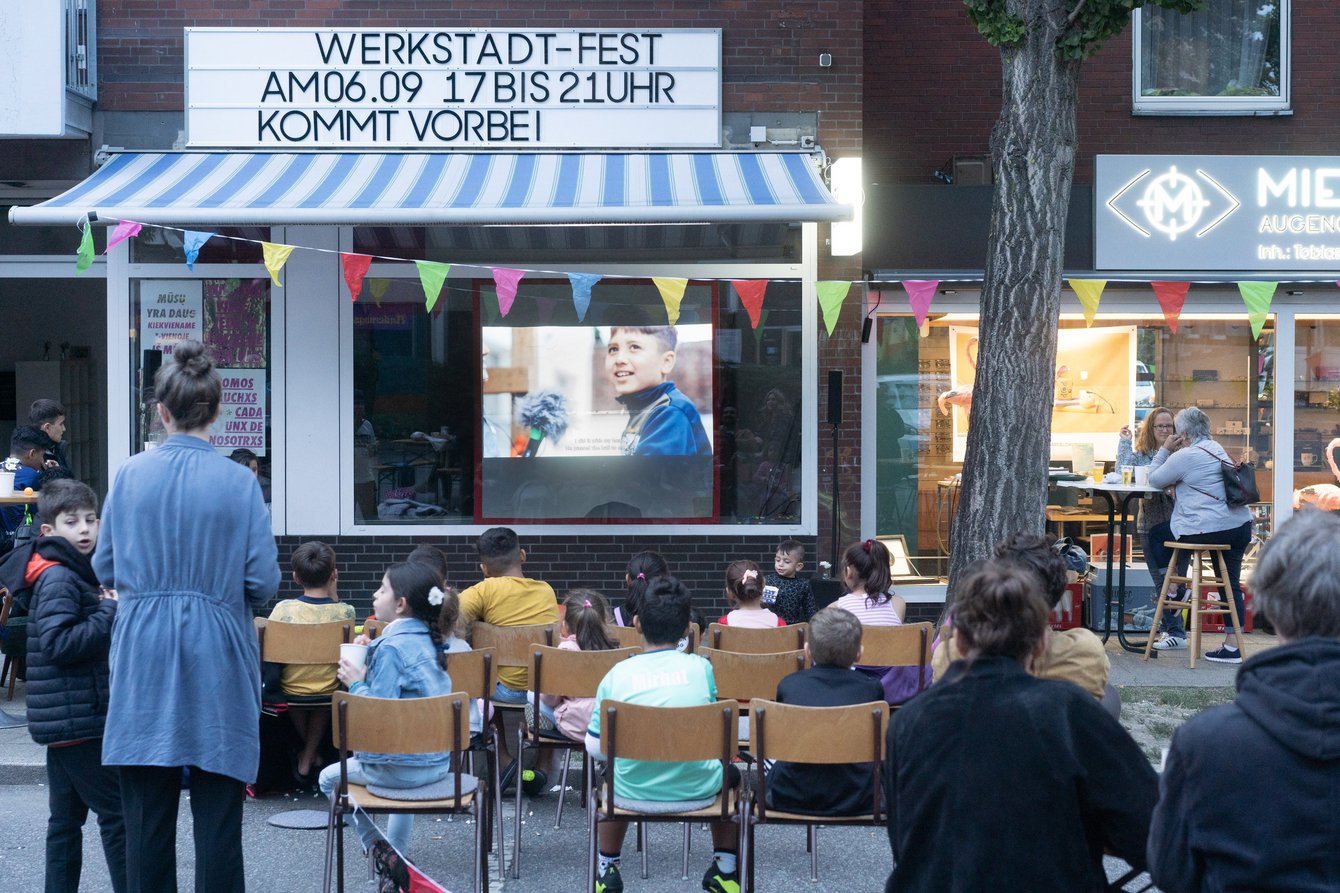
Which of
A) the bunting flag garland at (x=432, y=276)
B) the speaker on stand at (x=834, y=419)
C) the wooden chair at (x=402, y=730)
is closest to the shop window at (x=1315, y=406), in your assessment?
the speaker on stand at (x=834, y=419)

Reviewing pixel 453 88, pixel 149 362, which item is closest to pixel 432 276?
pixel 453 88

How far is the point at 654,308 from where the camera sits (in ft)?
32.5

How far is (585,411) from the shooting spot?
9.91 meters

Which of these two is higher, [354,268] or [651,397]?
[354,268]

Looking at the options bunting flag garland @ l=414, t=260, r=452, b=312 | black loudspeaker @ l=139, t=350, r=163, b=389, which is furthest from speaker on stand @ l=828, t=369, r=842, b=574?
black loudspeaker @ l=139, t=350, r=163, b=389

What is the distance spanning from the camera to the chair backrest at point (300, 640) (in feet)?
19.7

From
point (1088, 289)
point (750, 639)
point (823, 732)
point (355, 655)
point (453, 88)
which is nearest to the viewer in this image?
point (823, 732)

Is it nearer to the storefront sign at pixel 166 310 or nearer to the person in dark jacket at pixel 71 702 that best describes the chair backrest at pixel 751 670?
the person in dark jacket at pixel 71 702

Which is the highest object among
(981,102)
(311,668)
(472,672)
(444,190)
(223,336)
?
(981,102)

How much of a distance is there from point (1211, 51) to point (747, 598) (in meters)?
7.16

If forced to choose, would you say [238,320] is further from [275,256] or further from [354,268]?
[354,268]

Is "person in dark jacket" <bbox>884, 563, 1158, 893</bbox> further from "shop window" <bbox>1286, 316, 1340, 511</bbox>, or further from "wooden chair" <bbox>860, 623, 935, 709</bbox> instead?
"shop window" <bbox>1286, 316, 1340, 511</bbox>

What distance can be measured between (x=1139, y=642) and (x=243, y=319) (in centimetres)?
713

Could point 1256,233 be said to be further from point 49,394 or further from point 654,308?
point 49,394
